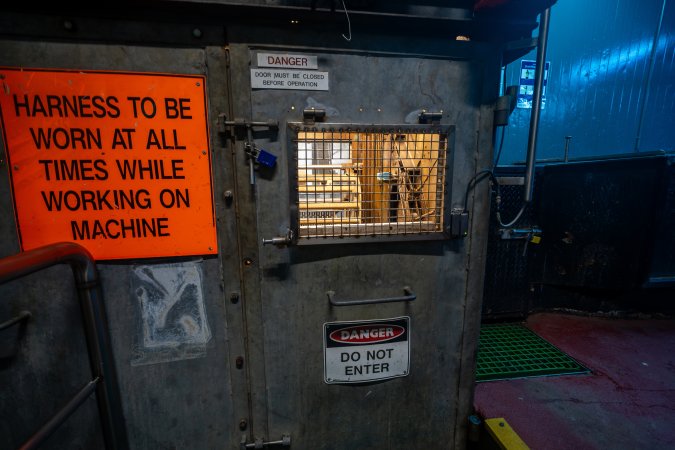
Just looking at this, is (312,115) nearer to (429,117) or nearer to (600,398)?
(429,117)

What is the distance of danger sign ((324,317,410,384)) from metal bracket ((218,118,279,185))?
1.04 m

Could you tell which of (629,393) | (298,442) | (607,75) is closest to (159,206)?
(298,442)

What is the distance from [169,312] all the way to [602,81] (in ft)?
16.8

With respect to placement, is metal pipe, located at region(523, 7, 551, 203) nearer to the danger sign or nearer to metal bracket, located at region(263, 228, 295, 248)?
the danger sign

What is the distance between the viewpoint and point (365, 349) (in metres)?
1.97

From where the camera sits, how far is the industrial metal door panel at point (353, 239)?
1703mm

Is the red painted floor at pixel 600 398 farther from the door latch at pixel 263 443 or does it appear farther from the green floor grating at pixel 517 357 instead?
the door latch at pixel 263 443

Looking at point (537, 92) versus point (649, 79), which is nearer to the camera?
point (537, 92)

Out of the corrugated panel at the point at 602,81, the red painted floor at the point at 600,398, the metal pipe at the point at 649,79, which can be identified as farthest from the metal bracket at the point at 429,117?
the metal pipe at the point at 649,79

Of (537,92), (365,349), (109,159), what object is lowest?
(365,349)

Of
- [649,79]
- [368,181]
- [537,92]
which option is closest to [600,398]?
[537,92]

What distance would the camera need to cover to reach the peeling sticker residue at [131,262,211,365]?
1738 millimetres

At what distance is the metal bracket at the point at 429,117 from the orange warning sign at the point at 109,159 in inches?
46.6

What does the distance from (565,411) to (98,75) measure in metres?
3.57
